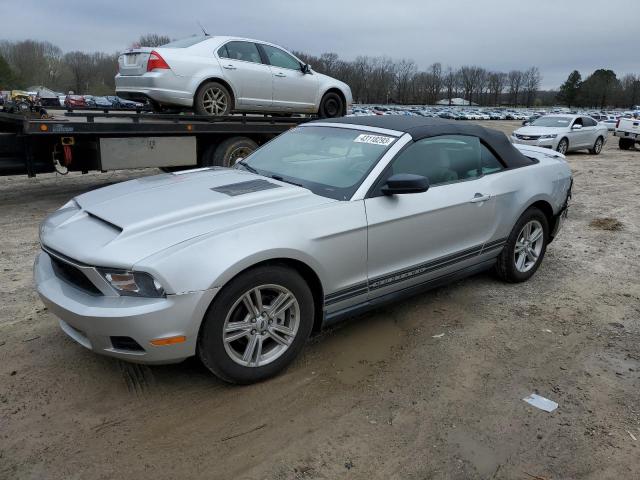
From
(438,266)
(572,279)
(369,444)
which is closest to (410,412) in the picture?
(369,444)

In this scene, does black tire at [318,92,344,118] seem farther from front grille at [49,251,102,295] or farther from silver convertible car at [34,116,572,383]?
front grille at [49,251,102,295]

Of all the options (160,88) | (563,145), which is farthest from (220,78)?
(563,145)

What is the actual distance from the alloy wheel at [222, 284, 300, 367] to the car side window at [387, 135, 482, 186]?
1232 millimetres

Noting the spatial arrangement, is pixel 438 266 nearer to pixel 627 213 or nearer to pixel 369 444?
pixel 369 444

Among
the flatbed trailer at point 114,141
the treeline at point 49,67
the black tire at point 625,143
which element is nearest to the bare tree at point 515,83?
the treeline at point 49,67

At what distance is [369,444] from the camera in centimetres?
265

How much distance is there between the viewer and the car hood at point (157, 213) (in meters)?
2.78

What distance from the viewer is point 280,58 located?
9273 millimetres

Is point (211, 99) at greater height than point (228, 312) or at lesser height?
greater

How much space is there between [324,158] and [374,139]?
1.33 ft

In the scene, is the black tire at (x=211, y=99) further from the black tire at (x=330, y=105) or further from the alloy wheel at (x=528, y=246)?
the alloy wheel at (x=528, y=246)

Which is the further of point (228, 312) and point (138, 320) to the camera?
point (228, 312)

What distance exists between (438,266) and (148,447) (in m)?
2.40

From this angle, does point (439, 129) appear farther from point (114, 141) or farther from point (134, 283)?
point (114, 141)
